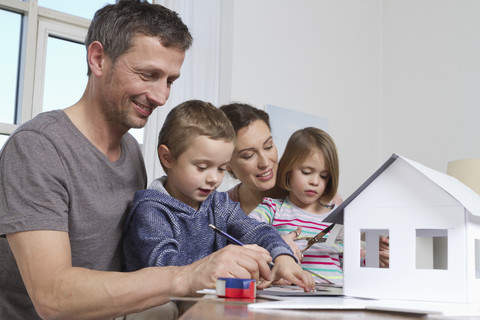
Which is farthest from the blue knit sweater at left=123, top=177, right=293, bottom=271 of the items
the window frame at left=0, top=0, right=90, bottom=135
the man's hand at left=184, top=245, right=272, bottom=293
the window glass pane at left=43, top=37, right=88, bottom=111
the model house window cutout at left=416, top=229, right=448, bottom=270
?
the window glass pane at left=43, top=37, right=88, bottom=111

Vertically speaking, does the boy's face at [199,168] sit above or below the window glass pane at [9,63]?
below

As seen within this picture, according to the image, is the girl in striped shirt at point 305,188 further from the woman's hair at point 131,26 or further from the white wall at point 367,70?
the white wall at point 367,70

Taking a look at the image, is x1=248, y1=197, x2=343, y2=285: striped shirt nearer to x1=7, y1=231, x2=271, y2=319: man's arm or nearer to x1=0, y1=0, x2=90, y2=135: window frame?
x1=7, y1=231, x2=271, y2=319: man's arm

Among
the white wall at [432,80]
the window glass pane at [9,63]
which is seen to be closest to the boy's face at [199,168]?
the window glass pane at [9,63]

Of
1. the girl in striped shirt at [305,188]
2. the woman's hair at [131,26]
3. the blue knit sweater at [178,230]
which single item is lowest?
the blue knit sweater at [178,230]

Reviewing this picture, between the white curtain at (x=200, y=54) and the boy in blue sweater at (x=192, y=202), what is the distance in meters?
1.85

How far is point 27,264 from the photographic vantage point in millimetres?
1087

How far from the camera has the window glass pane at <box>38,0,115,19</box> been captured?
3309 millimetres

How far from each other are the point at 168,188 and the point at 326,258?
1.99ft

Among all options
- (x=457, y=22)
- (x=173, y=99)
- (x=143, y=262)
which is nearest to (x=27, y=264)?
(x=143, y=262)

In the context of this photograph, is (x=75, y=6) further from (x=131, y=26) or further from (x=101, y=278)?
(x=101, y=278)

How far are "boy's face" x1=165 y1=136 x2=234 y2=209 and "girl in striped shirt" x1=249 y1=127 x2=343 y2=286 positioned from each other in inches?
16.7

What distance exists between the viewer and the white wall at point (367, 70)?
3900 millimetres

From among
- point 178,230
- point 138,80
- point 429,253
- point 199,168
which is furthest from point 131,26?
point 429,253
